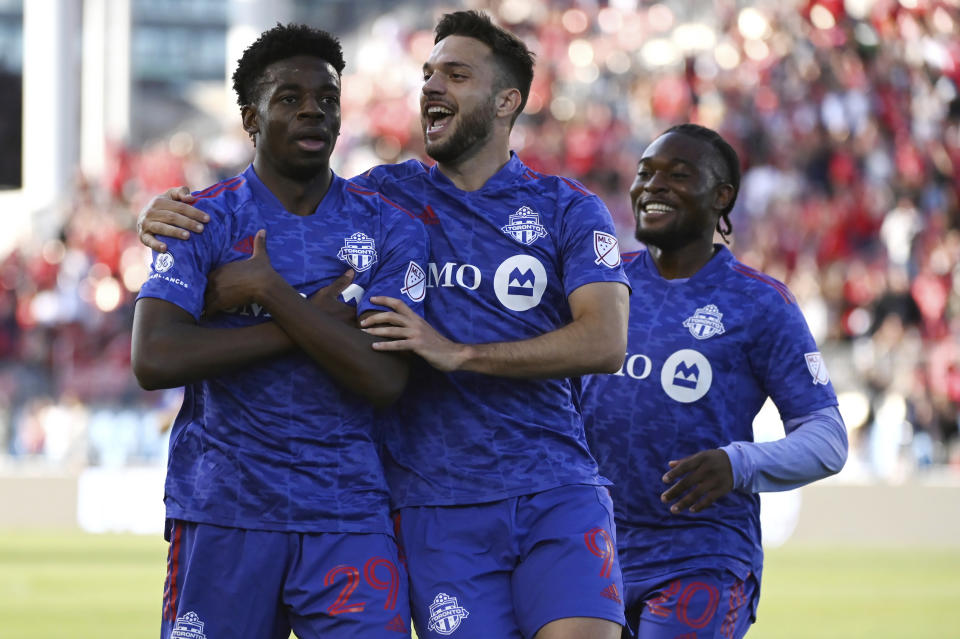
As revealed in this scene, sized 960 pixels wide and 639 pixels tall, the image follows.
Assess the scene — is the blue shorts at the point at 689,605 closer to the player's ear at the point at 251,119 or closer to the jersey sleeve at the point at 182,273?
the jersey sleeve at the point at 182,273

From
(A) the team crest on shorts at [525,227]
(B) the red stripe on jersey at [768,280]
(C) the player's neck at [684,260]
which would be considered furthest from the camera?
(C) the player's neck at [684,260]

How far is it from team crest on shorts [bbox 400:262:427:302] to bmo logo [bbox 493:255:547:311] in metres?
0.25

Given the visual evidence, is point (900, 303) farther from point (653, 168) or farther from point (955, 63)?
point (653, 168)

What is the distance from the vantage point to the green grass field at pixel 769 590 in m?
9.59

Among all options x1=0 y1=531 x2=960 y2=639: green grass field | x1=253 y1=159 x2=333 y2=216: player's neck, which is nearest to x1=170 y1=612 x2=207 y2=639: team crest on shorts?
x1=253 y1=159 x2=333 y2=216: player's neck

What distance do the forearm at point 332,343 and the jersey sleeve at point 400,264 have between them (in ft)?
0.51

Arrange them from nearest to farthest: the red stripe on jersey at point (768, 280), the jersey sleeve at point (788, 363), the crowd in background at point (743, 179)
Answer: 1. the jersey sleeve at point (788, 363)
2. the red stripe on jersey at point (768, 280)
3. the crowd in background at point (743, 179)

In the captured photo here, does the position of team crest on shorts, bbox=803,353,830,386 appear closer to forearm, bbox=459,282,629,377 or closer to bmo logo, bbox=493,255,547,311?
forearm, bbox=459,282,629,377

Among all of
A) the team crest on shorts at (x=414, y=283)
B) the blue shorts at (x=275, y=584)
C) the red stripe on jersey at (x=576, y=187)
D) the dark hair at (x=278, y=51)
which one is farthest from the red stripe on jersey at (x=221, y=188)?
the red stripe on jersey at (x=576, y=187)

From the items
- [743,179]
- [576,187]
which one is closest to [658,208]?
[576,187]

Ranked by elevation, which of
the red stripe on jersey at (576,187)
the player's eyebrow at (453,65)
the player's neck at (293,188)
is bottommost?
the player's neck at (293,188)

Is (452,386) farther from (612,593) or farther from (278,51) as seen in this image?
(278,51)

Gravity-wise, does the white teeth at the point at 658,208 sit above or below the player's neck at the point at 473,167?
below

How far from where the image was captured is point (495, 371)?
397 cm
